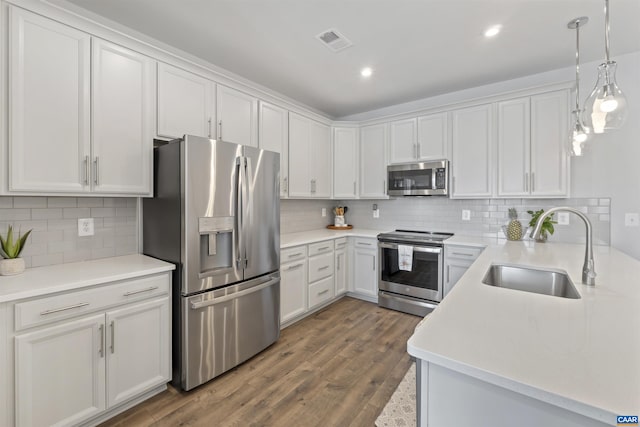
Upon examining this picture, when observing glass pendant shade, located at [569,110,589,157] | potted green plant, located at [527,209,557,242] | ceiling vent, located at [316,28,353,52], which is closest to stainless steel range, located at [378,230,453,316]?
potted green plant, located at [527,209,557,242]

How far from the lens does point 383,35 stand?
2262 mm

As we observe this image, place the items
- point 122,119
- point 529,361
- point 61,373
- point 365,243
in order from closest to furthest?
point 529,361 → point 61,373 → point 122,119 → point 365,243

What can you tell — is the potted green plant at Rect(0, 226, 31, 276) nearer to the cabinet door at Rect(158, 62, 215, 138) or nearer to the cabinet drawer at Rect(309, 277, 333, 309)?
the cabinet door at Rect(158, 62, 215, 138)

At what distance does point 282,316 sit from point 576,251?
2.72m

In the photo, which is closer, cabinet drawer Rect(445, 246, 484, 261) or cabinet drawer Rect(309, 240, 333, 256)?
cabinet drawer Rect(445, 246, 484, 261)

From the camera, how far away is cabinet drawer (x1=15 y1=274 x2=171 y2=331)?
1.42 m

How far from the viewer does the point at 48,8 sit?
1.68 meters

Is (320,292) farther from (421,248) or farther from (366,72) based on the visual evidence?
(366,72)

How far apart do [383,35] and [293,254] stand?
217 cm

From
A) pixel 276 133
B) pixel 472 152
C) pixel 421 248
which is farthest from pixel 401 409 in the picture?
Answer: pixel 276 133

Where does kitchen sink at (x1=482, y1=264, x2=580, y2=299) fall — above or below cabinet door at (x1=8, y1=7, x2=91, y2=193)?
below

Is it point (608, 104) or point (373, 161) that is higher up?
point (373, 161)

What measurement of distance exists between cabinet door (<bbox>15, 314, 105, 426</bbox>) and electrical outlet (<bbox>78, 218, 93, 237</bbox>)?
781 mm

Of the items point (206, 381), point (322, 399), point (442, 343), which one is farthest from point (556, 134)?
point (206, 381)
